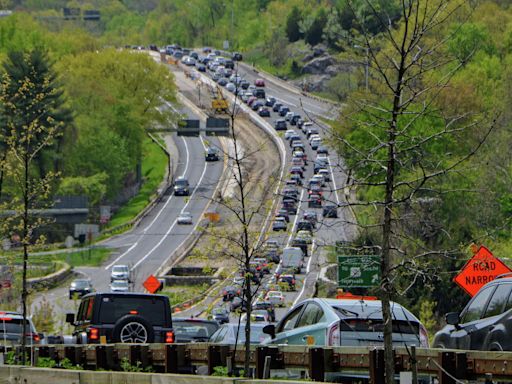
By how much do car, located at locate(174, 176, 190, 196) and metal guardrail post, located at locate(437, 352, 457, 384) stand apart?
119 metres

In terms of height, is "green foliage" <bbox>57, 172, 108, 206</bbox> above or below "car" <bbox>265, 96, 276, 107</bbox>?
below

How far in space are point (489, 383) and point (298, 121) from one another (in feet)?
495

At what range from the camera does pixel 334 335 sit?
22625 mm

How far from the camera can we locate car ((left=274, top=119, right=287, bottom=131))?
164000mm

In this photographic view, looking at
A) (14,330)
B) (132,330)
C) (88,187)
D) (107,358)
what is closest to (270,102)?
(88,187)

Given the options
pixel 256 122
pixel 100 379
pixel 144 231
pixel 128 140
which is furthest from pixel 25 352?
Answer: pixel 256 122

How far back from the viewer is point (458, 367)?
18.7 m

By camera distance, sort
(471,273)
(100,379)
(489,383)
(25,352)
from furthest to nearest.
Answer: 1. (471,273)
2. (25,352)
3. (100,379)
4. (489,383)

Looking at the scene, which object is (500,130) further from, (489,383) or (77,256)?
(489,383)

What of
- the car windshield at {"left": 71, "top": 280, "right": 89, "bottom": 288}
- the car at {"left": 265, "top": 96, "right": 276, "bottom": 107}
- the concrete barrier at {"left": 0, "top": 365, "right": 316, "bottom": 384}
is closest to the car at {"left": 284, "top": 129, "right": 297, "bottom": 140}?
the car at {"left": 265, "top": 96, "right": 276, "bottom": 107}

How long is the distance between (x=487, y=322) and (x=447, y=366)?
8.48 ft

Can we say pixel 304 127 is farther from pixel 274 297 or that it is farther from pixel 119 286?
pixel 274 297

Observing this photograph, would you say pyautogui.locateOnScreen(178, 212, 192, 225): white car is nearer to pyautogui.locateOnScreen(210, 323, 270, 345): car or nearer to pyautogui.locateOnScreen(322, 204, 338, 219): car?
pyautogui.locateOnScreen(210, 323, 270, 345): car

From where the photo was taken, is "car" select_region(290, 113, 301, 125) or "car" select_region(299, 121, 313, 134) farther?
"car" select_region(290, 113, 301, 125)
